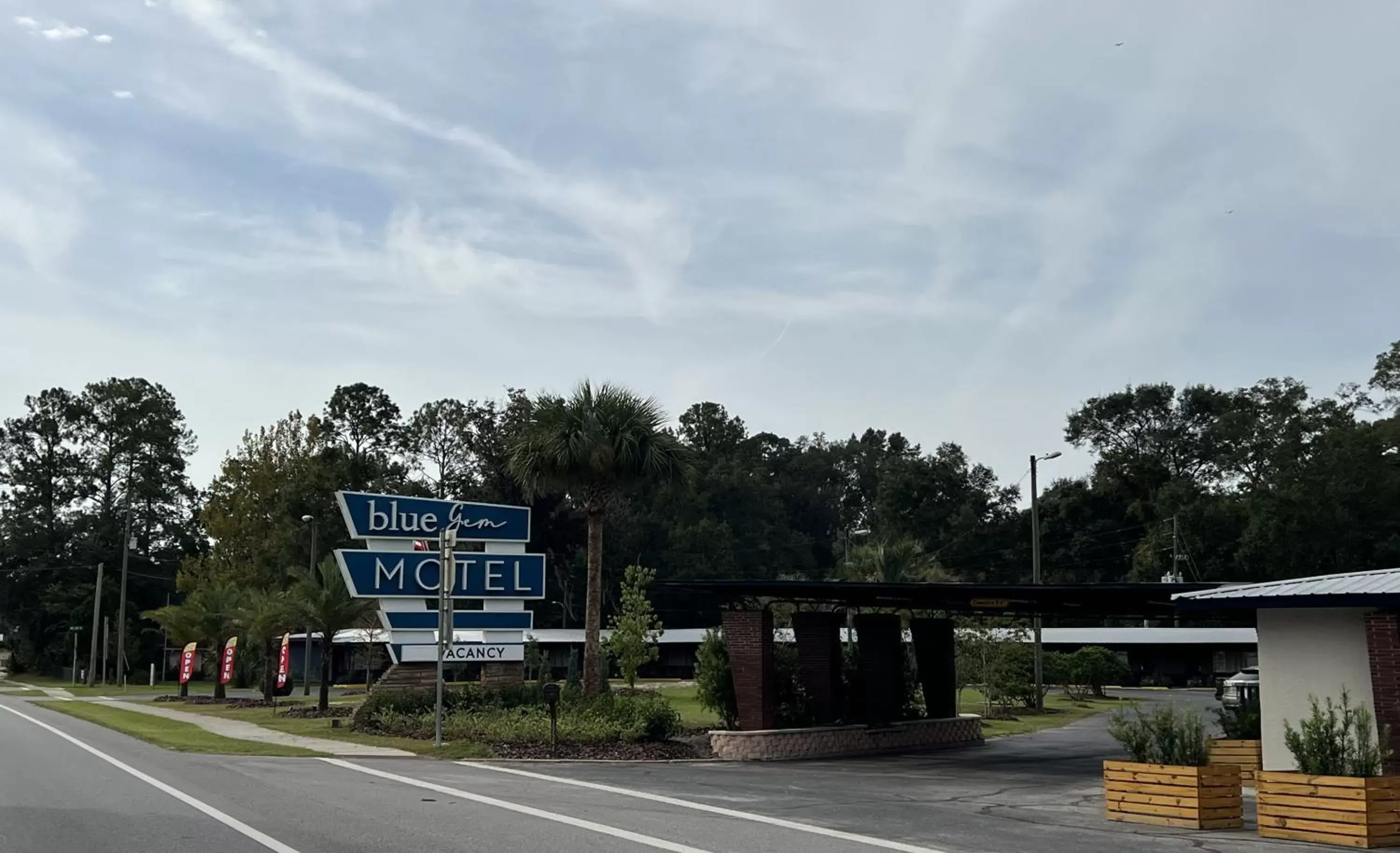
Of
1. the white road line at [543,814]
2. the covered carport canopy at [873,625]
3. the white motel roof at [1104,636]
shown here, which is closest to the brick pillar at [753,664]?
the covered carport canopy at [873,625]

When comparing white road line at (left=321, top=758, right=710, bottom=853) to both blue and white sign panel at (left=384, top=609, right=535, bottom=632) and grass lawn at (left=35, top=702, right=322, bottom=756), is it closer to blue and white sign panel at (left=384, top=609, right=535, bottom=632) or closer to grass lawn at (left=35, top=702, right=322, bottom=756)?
grass lawn at (left=35, top=702, right=322, bottom=756)

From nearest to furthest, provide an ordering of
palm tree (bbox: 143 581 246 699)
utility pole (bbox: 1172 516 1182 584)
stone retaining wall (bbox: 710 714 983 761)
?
stone retaining wall (bbox: 710 714 983 761)
palm tree (bbox: 143 581 246 699)
utility pole (bbox: 1172 516 1182 584)

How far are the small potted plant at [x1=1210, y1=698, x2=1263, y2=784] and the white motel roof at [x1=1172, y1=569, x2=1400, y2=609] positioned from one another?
2.92 m

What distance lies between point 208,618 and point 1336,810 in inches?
1861

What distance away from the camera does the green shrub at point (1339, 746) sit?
519 inches

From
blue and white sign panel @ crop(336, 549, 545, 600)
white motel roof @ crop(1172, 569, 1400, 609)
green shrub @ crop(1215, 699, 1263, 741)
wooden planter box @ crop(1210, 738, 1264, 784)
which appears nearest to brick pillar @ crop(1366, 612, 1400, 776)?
white motel roof @ crop(1172, 569, 1400, 609)

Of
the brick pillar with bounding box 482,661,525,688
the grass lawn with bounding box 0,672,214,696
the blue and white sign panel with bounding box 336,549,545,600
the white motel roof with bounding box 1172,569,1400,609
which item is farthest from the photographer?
the grass lawn with bounding box 0,672,214,696

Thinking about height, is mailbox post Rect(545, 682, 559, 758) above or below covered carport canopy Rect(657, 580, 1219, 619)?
below

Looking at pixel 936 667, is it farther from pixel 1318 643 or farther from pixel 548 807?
pixel 548 807

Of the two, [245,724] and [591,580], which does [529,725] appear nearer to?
[591,580]

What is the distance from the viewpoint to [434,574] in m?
29.7

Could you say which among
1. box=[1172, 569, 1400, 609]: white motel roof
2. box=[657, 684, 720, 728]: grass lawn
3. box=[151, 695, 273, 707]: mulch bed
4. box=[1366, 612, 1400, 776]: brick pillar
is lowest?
box=[151, 695, 273, 707]: mulch bed

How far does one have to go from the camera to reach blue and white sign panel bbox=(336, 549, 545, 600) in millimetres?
28469

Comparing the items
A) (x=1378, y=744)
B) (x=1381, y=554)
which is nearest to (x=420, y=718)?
(x=1378, y=744)
